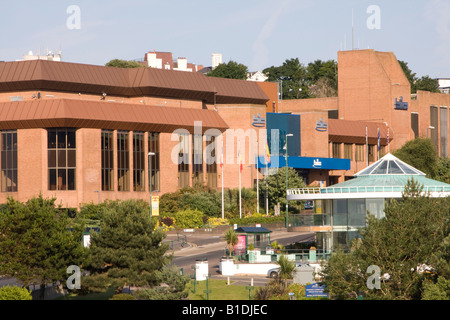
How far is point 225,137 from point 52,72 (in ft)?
76.2

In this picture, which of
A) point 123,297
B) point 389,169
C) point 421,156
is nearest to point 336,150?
point 421,156

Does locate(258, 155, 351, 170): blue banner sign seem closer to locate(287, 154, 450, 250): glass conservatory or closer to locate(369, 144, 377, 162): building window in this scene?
locate(369, 144, 377, 162): building window

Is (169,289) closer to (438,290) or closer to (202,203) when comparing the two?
(438,290)

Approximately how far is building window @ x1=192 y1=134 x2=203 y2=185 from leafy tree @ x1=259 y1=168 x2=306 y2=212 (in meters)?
7.88

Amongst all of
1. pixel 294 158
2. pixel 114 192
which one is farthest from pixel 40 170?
pixel 294 158

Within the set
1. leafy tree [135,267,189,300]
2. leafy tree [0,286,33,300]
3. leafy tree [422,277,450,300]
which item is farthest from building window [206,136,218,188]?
leafy tree [422,277,450,300]

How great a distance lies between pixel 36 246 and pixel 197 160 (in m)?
56.6

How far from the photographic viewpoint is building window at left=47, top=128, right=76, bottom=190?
96062 millimetres

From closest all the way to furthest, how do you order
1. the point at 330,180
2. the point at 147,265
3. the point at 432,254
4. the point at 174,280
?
the point at 432,254 < the point at 174,280 < the point at 147,265 < the point at 330,180

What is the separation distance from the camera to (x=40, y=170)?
95.6 m

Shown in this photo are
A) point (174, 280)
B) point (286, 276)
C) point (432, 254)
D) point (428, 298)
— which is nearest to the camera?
point (428, 298)

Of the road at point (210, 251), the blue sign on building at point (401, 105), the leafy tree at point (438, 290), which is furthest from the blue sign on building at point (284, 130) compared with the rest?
the leafy tree at point (438, 290)

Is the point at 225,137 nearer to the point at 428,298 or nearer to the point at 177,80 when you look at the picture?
the point at 177,80
